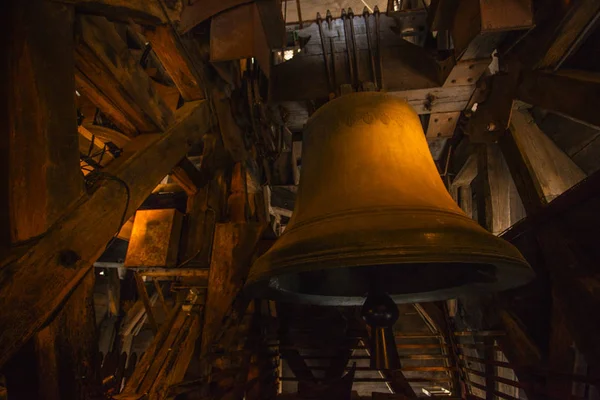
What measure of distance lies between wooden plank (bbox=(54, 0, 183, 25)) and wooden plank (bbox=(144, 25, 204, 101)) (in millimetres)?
109

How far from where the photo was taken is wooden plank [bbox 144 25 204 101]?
82.1 inches

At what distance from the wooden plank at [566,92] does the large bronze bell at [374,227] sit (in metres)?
0.95

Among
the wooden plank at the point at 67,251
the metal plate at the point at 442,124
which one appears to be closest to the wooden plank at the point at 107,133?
the wooden plank at the point at 67,251

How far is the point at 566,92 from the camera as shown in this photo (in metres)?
2.26

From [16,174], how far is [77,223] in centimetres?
24

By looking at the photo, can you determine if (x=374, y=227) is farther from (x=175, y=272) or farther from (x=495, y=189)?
(x=495, y=189)

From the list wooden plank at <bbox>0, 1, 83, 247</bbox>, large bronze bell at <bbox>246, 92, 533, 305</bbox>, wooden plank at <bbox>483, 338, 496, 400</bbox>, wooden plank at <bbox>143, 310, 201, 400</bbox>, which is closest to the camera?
wooden plank at <bbox>0, 1, 83, 247</bbox>

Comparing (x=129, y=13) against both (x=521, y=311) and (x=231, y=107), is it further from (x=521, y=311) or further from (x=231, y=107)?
(x=521, y=311)

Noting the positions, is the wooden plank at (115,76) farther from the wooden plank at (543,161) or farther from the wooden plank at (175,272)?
the wooden plank at (543,161)

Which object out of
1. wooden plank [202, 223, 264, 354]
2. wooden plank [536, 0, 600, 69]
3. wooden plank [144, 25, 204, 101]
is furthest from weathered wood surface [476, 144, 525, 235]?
wooden plank [144, 25, 204, 101]

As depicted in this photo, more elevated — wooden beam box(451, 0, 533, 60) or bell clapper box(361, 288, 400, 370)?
wooden beam box(451, 0, 533, 60)

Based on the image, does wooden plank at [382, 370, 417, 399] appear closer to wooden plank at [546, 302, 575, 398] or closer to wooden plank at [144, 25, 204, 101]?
wooden plank at [546, 302, 575, 398]

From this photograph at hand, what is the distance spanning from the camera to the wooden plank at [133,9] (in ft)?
4.73

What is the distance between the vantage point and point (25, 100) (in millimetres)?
1170
